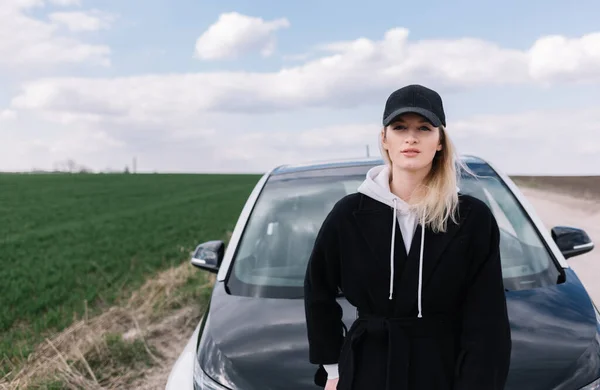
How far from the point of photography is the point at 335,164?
4.12 meters

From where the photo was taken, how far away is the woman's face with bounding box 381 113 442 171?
1812 mm

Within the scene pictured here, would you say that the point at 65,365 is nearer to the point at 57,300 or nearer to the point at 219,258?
the point at 219,258

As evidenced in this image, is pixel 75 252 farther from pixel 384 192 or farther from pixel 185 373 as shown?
pixel 384 192

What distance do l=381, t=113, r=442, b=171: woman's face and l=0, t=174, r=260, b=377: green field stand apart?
14.7 feet

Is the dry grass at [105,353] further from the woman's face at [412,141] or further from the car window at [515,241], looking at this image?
the woman's face at [412,141]

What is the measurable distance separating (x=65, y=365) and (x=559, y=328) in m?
3.44

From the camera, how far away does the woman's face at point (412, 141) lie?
1812 mm

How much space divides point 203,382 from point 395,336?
107 cm

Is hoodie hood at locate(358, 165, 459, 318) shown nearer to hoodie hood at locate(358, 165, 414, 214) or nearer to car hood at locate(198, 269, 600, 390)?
hoodie hood at locate(358, 165, 414, 214)

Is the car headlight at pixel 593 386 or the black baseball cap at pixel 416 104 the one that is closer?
the black baseball cap at pixel 416 104

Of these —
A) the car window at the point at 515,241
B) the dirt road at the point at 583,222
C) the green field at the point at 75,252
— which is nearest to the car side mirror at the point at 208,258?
the car window at the point at 515,241

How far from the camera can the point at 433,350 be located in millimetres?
1778

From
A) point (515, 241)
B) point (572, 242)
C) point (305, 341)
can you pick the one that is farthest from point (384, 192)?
point (572, 242)

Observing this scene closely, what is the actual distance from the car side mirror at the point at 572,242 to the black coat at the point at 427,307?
200cm
